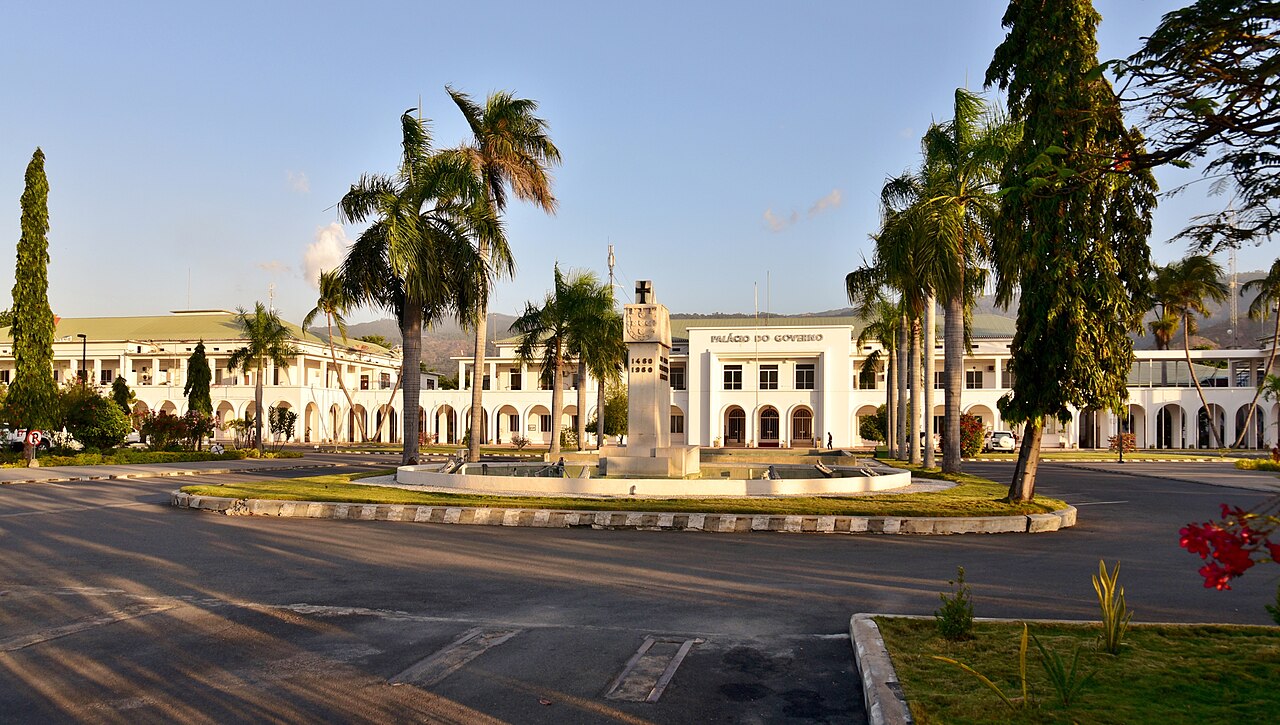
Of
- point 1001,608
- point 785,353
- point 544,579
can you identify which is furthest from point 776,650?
point 785,353

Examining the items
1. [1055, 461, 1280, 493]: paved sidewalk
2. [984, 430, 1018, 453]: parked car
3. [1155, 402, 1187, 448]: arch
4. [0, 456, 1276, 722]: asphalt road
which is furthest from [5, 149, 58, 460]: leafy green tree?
[1155, 402, 1187, 448]: arch

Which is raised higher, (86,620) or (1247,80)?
(1247,80)

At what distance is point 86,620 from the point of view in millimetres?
7477

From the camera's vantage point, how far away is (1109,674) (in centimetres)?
530

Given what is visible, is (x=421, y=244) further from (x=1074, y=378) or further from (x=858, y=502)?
(x=1074, y=378)

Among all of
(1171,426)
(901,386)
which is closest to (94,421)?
(901,386)

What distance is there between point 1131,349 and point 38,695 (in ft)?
52.3

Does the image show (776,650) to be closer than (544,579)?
Yes

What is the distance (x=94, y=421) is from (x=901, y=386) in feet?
102

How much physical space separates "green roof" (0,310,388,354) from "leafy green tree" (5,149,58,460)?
35135 mm

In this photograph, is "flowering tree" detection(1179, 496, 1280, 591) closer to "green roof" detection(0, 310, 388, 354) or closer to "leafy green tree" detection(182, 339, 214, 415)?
"leafy green tree" detection(182, 339, 214, 415)

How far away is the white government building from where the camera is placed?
57031 mm

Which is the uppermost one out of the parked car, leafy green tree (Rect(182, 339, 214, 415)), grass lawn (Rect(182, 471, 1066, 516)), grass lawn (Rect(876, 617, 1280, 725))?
leafy green tree (Rect(182, 339, 214, 415))

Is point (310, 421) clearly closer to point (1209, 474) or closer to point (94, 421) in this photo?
point (94, 421)
